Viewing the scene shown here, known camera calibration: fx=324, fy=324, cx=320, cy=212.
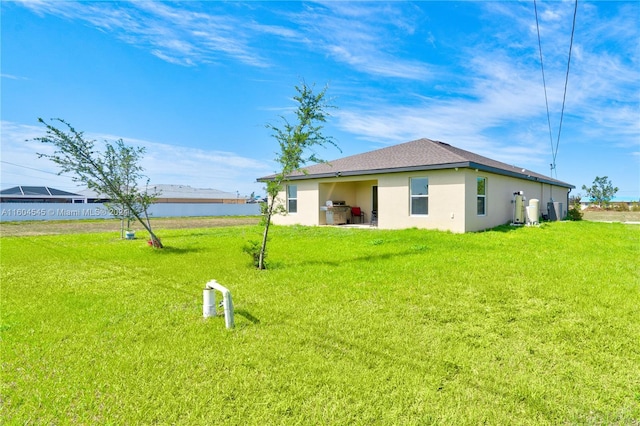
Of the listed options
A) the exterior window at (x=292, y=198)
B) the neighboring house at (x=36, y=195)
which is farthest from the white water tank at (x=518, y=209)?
the neighboring house at (x=36, y=195)

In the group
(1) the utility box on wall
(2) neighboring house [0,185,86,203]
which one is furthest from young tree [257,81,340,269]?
(2) neighboring house [0,185,86,203]

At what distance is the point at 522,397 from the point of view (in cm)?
236

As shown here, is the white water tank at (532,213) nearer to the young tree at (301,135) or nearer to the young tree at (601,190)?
the young tree at (301,135)

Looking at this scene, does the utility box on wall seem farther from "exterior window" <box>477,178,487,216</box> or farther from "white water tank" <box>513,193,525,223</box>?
"exterior window" <box>477,178,487,216</box>

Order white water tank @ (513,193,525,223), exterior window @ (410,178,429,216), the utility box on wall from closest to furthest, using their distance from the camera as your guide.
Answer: exterior window @ (410,178,429,216), white water tank @ (513,193,525,223), the utility box on wall

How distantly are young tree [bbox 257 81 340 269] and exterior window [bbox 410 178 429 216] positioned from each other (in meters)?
6.46

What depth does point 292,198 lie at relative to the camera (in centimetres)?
1714

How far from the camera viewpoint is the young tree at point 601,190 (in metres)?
40.9

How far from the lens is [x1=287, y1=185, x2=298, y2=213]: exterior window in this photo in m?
17.0

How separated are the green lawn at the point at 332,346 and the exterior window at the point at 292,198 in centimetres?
1044

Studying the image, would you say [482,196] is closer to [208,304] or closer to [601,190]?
[208,304]

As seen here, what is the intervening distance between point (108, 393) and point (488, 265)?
6.46 meters

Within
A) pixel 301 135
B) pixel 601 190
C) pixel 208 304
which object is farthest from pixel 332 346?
pixel 601 190

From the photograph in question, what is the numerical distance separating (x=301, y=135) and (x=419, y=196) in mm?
7186
